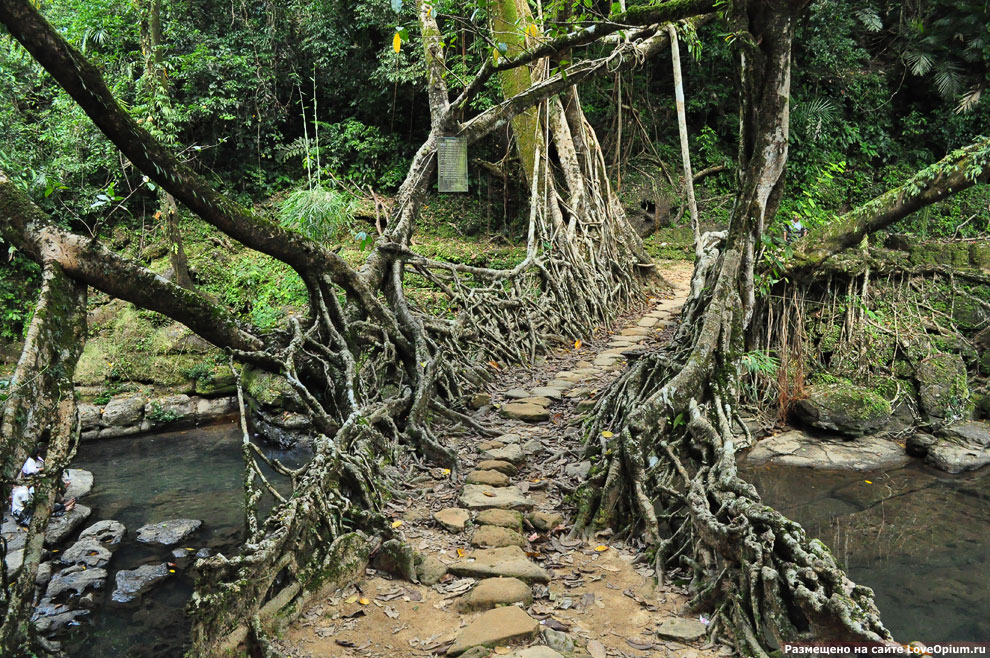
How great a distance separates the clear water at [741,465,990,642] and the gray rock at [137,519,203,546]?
486 centimetres

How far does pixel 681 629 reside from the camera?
3025 mm

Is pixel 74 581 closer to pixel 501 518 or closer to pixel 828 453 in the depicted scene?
pixel 501 518

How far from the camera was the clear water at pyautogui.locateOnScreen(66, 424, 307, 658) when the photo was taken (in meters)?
3.95

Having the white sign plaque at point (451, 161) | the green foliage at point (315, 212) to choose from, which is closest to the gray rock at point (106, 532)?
the white sign plaque at point (451, 161)

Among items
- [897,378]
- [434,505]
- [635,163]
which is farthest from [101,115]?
[635,163]

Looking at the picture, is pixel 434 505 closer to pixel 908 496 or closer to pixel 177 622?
pixel 177 622

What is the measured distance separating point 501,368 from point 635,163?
7561 millimetres

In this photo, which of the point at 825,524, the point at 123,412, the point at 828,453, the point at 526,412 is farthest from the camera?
the point at 123,412

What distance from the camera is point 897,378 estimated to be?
722cm

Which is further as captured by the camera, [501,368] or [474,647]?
[501,368]

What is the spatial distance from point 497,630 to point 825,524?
374 cm

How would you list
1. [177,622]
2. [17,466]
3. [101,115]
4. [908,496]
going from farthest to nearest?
[908,496] → [177,622] → [101,115] → [17,466]

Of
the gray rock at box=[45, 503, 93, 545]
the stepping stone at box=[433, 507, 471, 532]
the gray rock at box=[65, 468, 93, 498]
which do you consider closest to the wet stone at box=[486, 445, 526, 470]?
the stepping stone at box=[433, 507, 471, 532]

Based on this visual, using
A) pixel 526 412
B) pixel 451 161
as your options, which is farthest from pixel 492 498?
pixel 451 161
